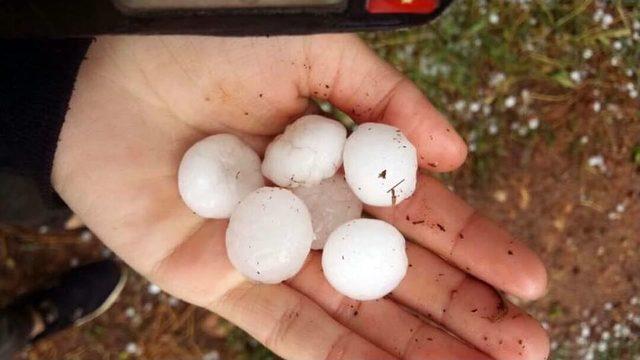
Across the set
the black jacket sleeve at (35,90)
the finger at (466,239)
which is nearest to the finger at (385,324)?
the finger at (466,239)

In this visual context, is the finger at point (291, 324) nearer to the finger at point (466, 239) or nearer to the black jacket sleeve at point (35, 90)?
the finger at point (466, 239)

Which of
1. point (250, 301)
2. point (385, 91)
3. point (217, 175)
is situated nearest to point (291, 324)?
point (250, 301)

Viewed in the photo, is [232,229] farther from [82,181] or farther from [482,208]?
[482,208]

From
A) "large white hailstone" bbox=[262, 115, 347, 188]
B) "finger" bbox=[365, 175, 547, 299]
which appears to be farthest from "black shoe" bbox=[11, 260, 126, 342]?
"finger" bbox=[365, 175, 547, 299]

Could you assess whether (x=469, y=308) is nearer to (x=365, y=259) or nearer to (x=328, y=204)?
(x=365, y=259)

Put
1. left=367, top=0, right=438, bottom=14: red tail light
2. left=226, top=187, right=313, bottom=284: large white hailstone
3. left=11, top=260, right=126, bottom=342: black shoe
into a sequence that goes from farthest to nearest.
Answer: left=11, top=260, right=126, bottom=342: black shoe < left=226, top=187, right=313, bottom=284: large white hailstone < left=367, top=0, right=438, bottom=14: red tail light

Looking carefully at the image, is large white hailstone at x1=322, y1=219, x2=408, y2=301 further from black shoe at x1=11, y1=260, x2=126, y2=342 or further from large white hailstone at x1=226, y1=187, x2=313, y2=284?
black shoe at x1=11, y1=260, x2=126, y2=342
